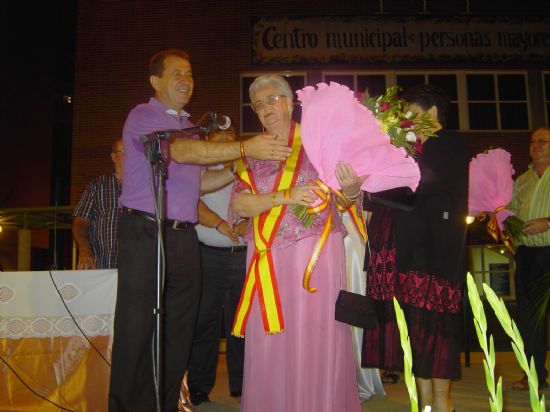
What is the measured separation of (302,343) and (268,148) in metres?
0.88

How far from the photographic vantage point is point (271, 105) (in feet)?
8.06

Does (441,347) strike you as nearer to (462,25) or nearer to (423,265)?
(423,265)

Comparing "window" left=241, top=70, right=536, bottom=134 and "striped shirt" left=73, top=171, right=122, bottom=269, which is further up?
"window" left=241, top=70, right=536, bottom=134

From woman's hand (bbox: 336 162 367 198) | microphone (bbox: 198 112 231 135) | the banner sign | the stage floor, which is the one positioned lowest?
the stage floor

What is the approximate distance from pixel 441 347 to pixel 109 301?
2.03m

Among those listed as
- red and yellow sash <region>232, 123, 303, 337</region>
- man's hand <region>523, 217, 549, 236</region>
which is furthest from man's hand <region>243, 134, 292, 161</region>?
man's hand <region>523, 217, 549, 236</region>

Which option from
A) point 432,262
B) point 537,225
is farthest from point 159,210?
point 537,225

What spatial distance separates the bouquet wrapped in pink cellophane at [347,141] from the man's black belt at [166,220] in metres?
0.94

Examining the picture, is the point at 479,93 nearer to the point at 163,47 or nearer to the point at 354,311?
the point at 163,47

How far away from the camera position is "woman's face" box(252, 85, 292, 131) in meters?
2.46

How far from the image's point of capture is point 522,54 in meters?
10.8

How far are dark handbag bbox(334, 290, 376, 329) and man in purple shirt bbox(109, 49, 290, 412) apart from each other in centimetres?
80

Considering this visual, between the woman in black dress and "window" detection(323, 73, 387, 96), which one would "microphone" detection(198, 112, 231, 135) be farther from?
"window" detection(323, 73, 387, 96)

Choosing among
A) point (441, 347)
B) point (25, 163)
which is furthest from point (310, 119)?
point (25, 163)
